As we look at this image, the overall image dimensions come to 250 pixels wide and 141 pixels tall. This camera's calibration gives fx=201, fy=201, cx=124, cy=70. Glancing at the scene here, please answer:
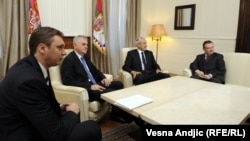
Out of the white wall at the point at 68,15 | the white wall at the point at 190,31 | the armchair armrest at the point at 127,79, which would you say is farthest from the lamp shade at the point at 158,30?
the armchair armrest at the point at 127,79

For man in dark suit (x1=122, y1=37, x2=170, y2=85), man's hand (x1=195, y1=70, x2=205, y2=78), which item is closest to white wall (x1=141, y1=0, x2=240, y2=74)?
man's hand (x1=195, y1=70, x2=205, y2=78)

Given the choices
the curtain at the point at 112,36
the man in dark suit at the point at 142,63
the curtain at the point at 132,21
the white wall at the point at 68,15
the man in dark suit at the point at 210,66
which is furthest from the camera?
the curtain at the point at 132,21

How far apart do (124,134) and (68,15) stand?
2950 millimetres

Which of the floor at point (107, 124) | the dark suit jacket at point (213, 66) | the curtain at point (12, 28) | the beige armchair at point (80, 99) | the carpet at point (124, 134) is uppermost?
the curtain at point (12, 28)

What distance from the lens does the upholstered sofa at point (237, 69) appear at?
289 centimetres

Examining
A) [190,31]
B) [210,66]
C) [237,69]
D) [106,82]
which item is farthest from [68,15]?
[237,69]

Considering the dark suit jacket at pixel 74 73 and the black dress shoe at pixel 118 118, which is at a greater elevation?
the dark suit jacket at pixel 74 73

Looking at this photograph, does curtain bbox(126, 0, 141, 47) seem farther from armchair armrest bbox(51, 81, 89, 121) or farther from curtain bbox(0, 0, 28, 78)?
armchair armrest bbox(51, 81, 89, 121)

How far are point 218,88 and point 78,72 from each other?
1.63 metres

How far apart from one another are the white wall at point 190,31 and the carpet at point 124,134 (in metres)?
2.88

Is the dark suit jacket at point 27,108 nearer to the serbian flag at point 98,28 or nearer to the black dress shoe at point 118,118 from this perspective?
the black dress shoe at point 118,118

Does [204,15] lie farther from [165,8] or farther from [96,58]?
[96,58]

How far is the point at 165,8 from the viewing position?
5066 mm

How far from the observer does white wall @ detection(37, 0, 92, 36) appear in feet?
12.7
